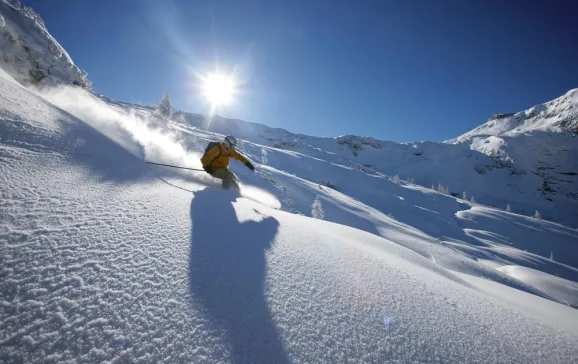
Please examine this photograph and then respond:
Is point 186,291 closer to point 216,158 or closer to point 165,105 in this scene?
point 216,158

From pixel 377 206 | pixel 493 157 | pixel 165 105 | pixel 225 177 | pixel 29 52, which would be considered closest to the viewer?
pixel 225 177

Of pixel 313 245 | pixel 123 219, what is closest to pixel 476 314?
pixel 313 245

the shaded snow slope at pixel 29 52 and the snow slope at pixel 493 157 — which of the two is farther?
the snow slope at pixel 493 157

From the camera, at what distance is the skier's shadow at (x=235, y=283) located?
1412mm

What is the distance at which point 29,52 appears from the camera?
37.4ft

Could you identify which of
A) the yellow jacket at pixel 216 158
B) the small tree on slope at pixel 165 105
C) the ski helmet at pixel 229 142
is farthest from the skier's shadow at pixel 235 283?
the small tree on slope at pixel 165 105

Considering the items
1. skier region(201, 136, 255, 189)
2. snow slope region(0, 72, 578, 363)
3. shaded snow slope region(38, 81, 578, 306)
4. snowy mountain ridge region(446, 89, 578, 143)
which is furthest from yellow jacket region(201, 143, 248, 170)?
snowy mountain ridge region(446, 89, 578, 143)

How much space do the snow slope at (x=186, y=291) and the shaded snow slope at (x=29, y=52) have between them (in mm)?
10915

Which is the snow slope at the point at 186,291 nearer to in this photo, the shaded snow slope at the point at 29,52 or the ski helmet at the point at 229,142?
the ski helmet at the point at 229,142

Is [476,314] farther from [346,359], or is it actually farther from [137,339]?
[137,339]

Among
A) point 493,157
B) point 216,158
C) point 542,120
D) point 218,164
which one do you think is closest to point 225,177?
point 218,164

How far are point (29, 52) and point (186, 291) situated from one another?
53.3ft

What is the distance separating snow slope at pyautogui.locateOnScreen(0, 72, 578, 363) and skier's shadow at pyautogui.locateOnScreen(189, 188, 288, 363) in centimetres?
1

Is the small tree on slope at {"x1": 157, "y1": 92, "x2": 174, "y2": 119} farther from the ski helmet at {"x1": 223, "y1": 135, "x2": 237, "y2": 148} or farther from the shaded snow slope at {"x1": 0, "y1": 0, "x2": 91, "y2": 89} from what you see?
the ski helmet at {"x1": 223, "y1": 135, "x2": 237, "y2": 148}
